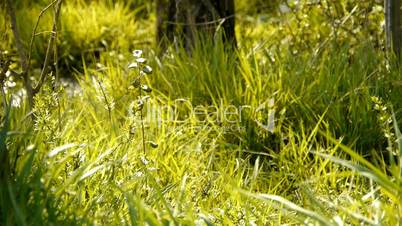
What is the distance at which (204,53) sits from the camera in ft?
15.5

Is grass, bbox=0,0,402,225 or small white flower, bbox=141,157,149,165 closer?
grass, bbox=0,0,402,225

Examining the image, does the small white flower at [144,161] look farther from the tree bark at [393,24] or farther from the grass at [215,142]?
the tree bark at [393,24]

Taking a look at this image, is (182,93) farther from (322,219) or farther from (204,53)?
(322,219)

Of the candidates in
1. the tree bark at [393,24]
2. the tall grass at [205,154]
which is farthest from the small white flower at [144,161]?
the tree bark at [393,24]

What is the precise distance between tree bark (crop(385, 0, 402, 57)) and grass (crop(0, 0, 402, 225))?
0.29 ft

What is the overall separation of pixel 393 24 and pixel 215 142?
1191 millimetres

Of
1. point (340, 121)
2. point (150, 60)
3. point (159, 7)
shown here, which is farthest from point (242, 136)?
point (159, 7)

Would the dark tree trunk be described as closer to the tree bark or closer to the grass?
the grass

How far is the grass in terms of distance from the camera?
2.55m

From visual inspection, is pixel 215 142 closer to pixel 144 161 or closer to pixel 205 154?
pixel 205 154

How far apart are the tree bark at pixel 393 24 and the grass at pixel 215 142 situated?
3.4 inches

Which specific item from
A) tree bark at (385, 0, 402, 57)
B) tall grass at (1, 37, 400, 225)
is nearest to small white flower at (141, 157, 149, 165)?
tall grass at (1, 37, 400, 225)

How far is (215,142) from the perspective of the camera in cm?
381

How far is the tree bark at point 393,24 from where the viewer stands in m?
4.25
